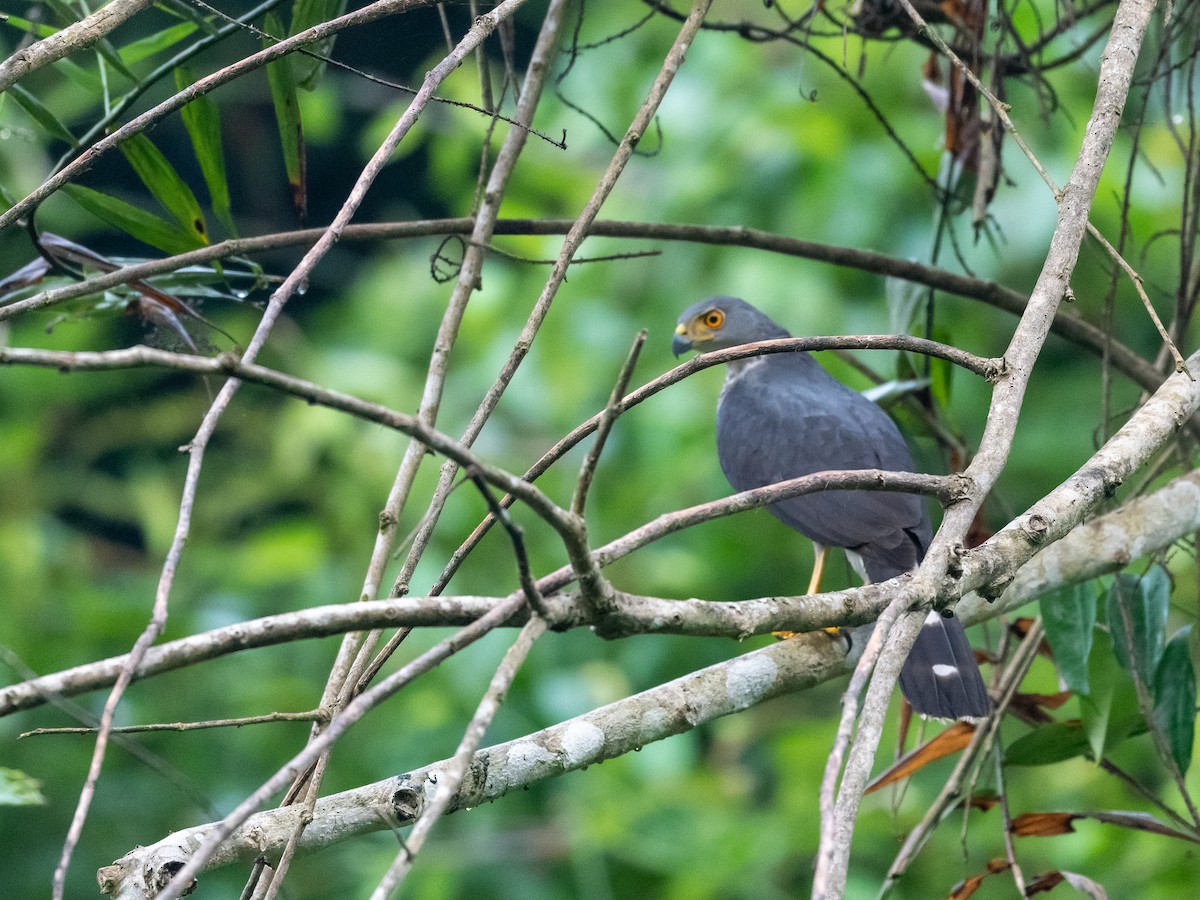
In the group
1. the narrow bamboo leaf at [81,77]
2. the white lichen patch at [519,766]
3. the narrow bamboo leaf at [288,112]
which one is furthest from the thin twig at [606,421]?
the narrow bamboo leaf at [81,77]

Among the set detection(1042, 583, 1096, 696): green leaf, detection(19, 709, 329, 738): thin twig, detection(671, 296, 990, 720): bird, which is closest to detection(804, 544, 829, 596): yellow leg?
detection(671, 296, 990, 720): bird

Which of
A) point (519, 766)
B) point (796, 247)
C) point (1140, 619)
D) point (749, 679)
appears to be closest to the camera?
point (519, 766)

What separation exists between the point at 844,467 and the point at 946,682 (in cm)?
85

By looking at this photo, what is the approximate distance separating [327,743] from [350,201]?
875 millimetres

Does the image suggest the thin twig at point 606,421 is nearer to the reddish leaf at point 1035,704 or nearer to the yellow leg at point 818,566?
the reddish leaf at point 1035,704

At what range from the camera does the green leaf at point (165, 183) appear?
235 cm

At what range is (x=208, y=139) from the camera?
2408mm

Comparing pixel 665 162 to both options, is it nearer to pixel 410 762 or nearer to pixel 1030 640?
pixel 410 762

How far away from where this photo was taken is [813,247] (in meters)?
2.95

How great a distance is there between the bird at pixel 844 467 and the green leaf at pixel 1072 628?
0.73ft

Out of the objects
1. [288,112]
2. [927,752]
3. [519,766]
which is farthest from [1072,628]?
[288,112]

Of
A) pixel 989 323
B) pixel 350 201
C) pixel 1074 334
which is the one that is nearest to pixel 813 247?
pixel 1074 334

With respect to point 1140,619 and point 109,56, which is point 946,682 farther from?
point 109,56

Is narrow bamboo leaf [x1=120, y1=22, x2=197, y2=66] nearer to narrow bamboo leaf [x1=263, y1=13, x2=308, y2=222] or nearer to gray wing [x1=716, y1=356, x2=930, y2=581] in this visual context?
narrow bamboo leaf [x1=263, y1=13, x2=308, y2=222]
